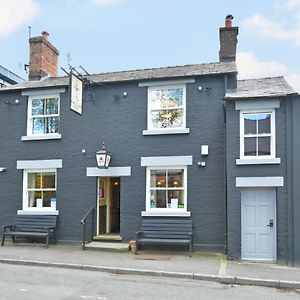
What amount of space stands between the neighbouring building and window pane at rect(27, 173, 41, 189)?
0.13 feet

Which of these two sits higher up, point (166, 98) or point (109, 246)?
point (166, 98)

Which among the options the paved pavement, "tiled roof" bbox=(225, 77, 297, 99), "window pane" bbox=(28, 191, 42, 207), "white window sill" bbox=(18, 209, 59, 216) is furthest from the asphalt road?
"tiled roof" bbox=(225, 77, 297, 99)

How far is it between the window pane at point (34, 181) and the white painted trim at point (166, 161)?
4.32m

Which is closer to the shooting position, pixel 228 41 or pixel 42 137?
pixel 42 137

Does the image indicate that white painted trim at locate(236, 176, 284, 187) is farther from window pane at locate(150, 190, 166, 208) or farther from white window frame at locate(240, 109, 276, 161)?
window pane at locate(150, 190, 166, 208)

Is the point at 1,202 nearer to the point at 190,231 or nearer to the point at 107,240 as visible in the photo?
the point at 107,240

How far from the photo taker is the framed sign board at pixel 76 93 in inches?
532

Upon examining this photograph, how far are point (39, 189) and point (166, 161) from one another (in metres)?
5.11

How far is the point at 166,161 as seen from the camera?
14156 millimetres

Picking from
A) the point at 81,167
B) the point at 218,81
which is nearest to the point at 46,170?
the point at 81,167

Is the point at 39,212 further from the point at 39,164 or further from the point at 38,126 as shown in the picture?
the point at 38,126

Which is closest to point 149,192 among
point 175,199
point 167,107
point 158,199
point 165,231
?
point 158,199

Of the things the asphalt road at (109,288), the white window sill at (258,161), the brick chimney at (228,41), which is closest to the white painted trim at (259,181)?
the white window sill at (258,161)

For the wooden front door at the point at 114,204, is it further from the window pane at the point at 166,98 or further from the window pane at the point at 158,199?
the window pane at the point at 166,98
